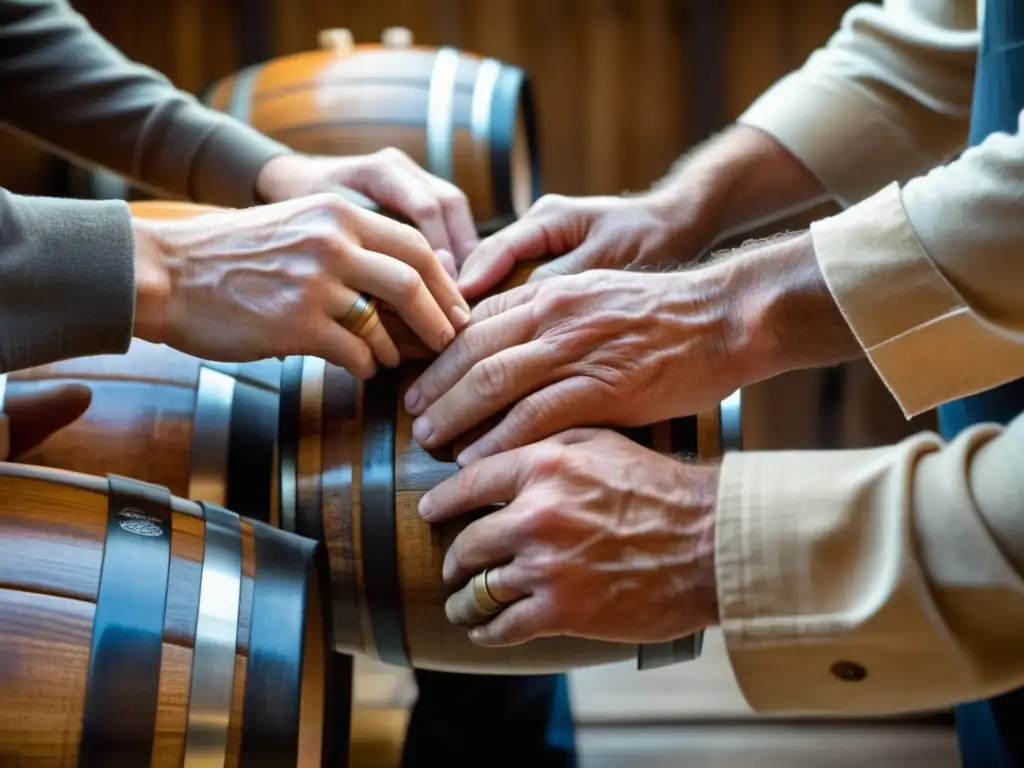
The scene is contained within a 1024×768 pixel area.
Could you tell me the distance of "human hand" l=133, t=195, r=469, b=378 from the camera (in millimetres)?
1015

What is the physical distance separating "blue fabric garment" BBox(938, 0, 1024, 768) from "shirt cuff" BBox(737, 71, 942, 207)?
19 cm

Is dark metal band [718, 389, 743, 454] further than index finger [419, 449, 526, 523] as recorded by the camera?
Yes

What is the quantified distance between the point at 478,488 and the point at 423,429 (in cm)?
8

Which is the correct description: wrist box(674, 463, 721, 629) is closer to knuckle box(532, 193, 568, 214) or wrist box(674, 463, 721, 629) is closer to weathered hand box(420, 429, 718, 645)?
weathered hand box(420, 429, 718, 645)

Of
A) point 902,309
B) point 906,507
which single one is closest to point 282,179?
point 902,309

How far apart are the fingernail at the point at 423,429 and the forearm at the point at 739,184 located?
1.68ft

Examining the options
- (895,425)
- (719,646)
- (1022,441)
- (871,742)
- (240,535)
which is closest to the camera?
(1022,441)

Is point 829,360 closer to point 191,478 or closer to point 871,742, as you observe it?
point 191,478

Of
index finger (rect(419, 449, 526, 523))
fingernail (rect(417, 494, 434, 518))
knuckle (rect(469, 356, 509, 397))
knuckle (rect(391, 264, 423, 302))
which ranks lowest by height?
fingernail (rect(417, 494, 434, 518))

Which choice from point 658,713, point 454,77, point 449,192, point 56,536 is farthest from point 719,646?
point 56,536

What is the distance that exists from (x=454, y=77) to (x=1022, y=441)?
1442 millimetres

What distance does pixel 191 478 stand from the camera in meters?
1.14

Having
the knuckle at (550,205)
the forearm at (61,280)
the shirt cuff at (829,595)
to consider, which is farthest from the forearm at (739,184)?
the forearm at (61,280)

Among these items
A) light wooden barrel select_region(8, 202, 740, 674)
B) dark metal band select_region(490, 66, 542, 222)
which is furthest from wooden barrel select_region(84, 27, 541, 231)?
light wooden barrel select_region(8, 202, 740, 674)
